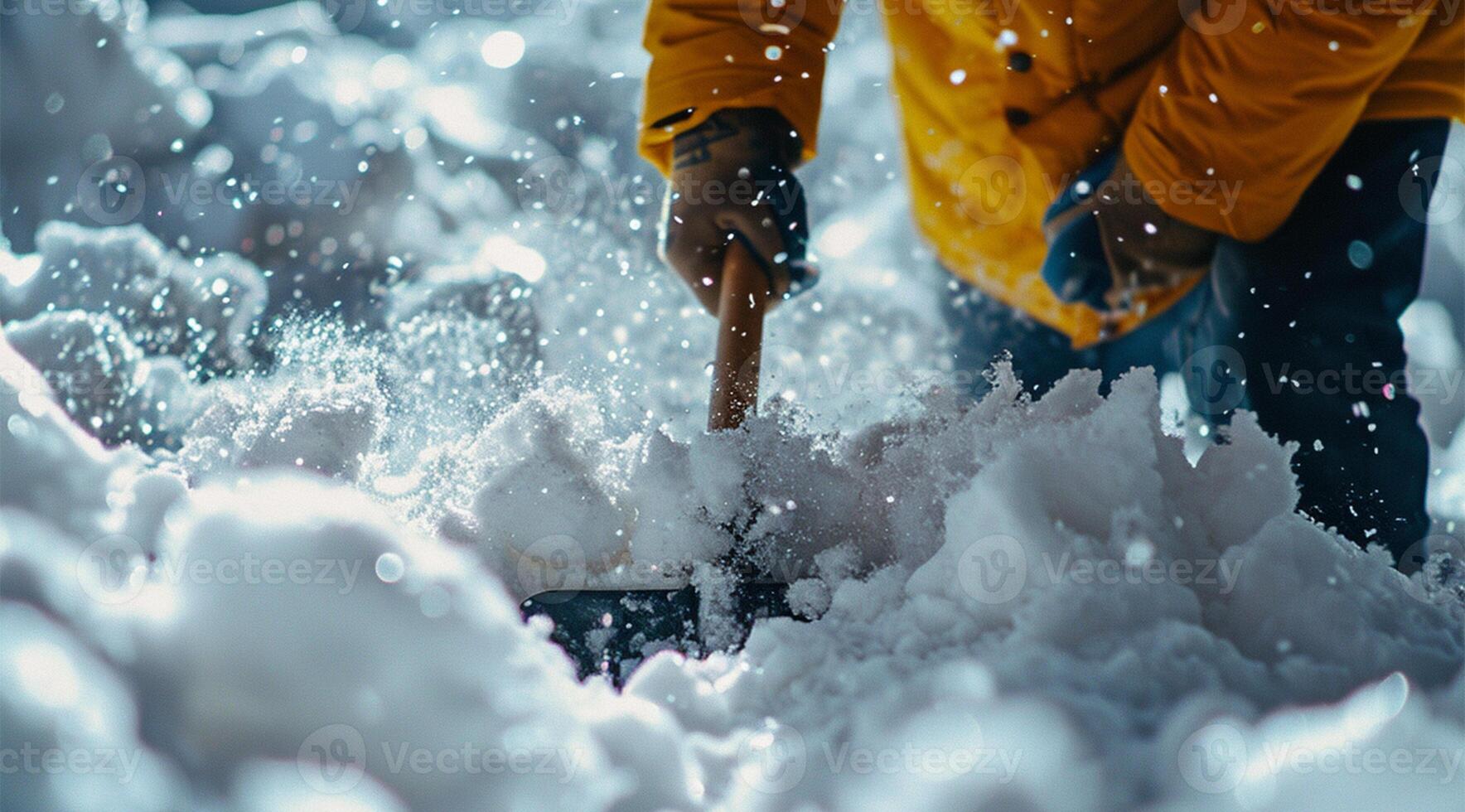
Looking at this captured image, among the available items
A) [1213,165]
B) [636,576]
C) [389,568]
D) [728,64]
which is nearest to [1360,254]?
[1213,165]

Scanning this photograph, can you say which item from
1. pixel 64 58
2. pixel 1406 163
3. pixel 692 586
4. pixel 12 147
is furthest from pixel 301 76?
pixel 1406 163

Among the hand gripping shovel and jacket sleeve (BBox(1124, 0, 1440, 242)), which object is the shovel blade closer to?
the hand gripping shovel

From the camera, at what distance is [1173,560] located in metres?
0.42

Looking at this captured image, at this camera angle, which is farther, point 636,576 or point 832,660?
point 636,576

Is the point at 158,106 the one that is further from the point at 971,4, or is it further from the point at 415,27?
the point at 971,4

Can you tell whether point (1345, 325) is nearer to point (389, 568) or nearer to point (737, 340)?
point (737, 340)

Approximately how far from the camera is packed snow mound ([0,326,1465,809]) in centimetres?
27

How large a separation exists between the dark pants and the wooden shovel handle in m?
0.65

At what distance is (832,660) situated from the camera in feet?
1.32

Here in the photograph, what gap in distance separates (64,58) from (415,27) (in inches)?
24.0

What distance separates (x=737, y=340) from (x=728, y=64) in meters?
0.44

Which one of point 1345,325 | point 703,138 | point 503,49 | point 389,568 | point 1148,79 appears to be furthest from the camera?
point 503,49

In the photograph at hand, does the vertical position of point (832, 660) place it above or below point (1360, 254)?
below

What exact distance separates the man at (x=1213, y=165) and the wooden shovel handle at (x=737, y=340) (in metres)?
0.03
